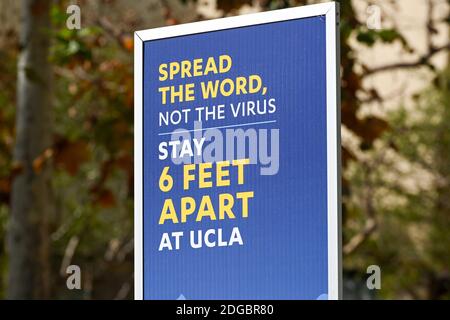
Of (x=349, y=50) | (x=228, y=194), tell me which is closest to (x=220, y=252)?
(x=228, y=194)

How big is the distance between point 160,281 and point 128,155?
396 inches

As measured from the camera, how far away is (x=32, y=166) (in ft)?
44.1

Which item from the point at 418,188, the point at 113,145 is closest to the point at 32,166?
the point at 113,145

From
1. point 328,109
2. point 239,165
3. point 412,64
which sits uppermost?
point 412,64

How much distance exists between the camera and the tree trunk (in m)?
13.0

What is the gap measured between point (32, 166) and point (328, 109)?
32.4ft

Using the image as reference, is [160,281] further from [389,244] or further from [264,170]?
[389,244]

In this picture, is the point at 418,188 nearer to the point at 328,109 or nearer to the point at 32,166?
the point at 32,166

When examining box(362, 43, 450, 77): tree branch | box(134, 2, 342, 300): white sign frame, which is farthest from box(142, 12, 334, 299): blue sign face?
box(362, 43, 450, 77): tree branch

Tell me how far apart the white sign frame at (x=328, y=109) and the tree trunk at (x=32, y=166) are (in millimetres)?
8951

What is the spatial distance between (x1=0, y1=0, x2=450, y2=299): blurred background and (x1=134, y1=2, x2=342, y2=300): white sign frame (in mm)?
614

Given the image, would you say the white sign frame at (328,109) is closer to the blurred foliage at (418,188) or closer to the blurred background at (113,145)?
the blurred background at (113,145)

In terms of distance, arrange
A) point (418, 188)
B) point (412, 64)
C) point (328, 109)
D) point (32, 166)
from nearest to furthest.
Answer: point (328, 109), point (32, 166), point (412, 64), point (418, 188)

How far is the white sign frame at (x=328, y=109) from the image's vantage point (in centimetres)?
375
